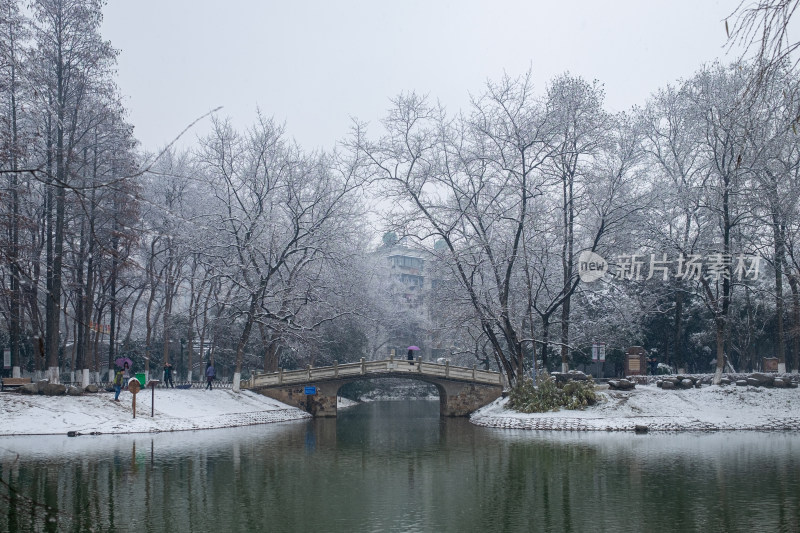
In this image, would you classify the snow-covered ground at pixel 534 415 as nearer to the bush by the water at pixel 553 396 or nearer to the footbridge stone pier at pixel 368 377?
the bush by the water at pixel 553 396

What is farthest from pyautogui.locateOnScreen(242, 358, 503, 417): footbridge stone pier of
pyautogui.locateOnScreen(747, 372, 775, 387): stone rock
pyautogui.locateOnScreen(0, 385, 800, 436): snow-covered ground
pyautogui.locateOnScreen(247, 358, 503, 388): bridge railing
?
pyautogui.locateOnScreen(747, 372, 775, 387): stone rock

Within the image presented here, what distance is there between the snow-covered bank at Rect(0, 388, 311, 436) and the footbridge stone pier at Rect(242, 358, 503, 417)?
157 cm

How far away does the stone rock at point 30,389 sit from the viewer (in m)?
31.1

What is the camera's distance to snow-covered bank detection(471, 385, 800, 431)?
32150mm

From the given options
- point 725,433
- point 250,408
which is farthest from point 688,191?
point 250,408

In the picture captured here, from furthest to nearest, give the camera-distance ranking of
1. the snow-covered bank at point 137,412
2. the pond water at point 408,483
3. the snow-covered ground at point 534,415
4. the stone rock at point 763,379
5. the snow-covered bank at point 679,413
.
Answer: the stone rock at point 763,379 < the snow-covered bank at point 679,413 < the snow-covered ground at point 534,415 < the snow-covered bank at point 137,412 < the pond water at point 408,483

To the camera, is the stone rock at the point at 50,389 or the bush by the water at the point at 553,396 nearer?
the stone rock at the point at 50,389

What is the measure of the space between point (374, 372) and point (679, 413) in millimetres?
16675

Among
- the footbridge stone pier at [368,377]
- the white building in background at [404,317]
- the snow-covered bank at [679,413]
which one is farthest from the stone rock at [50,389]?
the white building in background at [404,317]

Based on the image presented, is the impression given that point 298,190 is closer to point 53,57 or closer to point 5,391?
point 53,57

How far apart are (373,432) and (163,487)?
17.5 m

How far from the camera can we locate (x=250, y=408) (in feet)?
128

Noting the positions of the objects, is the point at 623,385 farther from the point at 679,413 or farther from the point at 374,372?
the point at 374,372

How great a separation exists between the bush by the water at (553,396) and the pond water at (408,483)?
4644 mm
